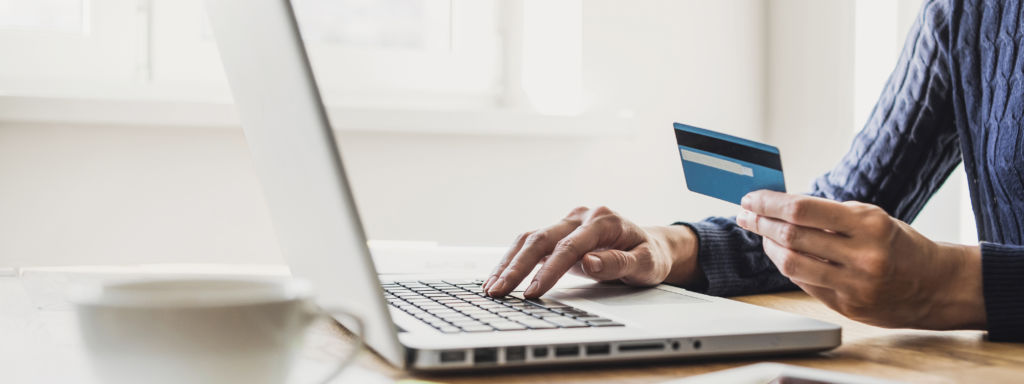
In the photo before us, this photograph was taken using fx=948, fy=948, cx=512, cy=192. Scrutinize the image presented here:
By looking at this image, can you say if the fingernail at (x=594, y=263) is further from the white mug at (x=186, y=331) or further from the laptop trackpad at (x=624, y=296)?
the white mug at (x=186, y=331)

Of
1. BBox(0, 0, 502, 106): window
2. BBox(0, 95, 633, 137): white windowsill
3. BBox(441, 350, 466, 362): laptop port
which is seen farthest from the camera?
BBox(0, 0, 502, 106): window

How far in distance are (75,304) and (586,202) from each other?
175 cm

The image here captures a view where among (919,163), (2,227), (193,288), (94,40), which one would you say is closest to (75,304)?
(193,288)

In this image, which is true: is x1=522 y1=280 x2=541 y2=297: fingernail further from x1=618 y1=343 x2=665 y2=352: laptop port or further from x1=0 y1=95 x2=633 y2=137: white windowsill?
x1=0 y1=95 x2=633 y2=137: white windowsill

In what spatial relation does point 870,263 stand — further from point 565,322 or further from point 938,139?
point 938,139

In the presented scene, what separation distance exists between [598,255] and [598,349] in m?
0.30

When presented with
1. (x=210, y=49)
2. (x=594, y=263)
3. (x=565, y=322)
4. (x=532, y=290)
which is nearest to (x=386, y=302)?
(x=565, y=322)

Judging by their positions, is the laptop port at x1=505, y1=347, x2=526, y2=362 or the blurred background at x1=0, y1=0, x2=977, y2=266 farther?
the blurred background at x1=0, y1=0, x2=977, y2=266

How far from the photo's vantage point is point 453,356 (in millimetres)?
509

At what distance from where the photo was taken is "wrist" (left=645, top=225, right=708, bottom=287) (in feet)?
3.17

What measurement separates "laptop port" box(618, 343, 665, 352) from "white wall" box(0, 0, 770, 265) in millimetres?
1370

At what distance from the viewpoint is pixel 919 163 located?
1.20 m

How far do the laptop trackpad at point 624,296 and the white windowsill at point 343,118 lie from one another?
1.06 m

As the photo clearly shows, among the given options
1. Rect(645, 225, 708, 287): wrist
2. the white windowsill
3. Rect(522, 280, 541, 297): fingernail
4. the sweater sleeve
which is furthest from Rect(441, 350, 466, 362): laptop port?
the white windowsill
